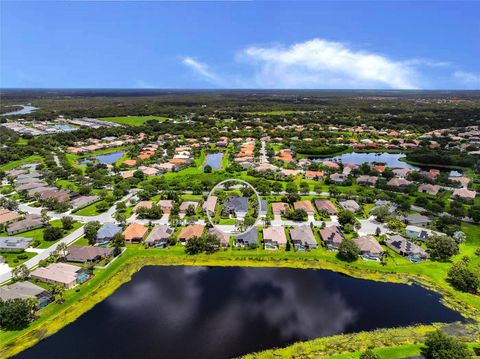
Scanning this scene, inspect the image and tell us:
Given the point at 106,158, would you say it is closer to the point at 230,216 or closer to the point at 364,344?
the point at 230,216

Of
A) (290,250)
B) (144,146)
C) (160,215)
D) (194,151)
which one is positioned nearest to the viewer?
(290,250)

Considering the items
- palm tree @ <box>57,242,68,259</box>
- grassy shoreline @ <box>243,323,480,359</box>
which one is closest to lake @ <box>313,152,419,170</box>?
grassy shoreline @ <box>243,323,480,359</box>

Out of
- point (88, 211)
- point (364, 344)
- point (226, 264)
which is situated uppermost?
point (88, 211)

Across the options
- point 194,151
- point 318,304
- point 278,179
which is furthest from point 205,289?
point 194,151

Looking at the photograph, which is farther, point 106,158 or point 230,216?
point 106,158

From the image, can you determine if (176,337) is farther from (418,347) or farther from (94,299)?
(418,347)

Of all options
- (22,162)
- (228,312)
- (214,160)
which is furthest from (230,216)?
(22,162)

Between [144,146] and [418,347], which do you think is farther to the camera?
[144,146]

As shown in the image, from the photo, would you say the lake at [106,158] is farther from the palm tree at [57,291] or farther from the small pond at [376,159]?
the small pond at [376,159]
